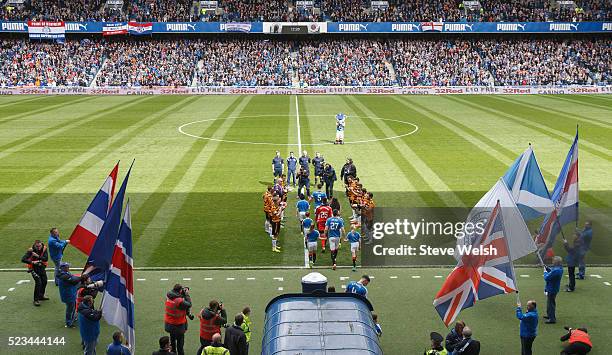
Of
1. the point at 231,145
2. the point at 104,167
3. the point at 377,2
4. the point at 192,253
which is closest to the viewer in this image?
the point at 192,253

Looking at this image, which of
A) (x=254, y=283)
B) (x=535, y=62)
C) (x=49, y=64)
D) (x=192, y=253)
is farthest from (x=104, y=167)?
(x=535, y=62)

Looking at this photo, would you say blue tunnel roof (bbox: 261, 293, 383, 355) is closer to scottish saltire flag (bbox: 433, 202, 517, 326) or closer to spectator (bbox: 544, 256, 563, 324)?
scottish saltire flag (bbox: 433, 202, 517, 326)

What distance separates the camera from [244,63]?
249 feet

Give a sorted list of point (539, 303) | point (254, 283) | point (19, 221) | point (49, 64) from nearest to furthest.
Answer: point (539, 303), point (254, 283), point (19, 221), point (49, 64)

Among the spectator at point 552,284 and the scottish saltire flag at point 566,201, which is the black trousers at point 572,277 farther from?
the spectator at point 552,284

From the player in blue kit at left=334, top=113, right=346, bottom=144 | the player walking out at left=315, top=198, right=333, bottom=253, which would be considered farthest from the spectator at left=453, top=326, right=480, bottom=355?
the player in blue kit at left=334, top=113, right=346, bottom=144

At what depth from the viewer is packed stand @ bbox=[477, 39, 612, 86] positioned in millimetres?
72625

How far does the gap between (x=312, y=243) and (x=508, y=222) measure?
5.53 metres

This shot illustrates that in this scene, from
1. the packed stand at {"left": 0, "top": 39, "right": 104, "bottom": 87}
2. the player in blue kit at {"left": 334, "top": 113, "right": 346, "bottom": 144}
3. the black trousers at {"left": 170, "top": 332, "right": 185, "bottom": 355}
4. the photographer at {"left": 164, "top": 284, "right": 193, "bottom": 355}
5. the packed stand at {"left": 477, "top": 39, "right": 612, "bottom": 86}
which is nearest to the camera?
the photographer at {"left": 164, "top": 284, "right": 193, "bottom": 355}

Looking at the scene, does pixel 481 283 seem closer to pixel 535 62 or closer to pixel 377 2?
pixel 535 62

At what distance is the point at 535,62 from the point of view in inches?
2985

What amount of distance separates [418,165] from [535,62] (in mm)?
50781

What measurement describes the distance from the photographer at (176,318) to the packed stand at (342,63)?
5941 centimetres

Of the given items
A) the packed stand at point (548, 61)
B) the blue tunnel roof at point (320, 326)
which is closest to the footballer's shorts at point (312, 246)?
the blue tunnel roof at point (320, 326)
